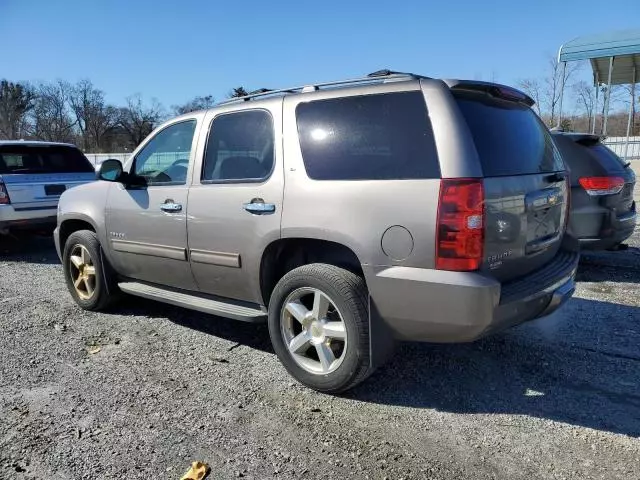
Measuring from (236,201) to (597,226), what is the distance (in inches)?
164

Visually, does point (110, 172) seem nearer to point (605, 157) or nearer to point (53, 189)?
point (53, 189)

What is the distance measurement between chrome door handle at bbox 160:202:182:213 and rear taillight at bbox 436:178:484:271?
2.17 metres

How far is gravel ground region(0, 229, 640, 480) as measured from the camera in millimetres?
2625

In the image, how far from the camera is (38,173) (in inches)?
313

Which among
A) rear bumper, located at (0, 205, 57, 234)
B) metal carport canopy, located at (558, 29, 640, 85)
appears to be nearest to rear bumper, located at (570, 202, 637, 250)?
rear bumper, located at (0, 205, 57, 234)

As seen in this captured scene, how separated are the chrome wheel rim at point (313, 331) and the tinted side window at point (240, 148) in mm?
909

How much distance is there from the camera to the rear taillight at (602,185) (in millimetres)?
5660

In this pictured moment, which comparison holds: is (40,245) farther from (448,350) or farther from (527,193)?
(527,193)

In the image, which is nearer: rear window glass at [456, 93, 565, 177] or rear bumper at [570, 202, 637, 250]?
rear window glass at [456, 93, 565, 177]

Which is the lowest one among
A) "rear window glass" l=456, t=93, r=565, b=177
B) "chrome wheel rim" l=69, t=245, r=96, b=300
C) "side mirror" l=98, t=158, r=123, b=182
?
"chrome wheel rim" l=69, t=245, r=96, b=300

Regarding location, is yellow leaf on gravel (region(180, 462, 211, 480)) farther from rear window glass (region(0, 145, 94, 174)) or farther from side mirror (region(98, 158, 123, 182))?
rear window glass (region(0, 145, 94, 174))

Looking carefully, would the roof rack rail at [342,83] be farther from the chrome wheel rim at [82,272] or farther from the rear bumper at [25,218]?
the rear bumper at [25,218]

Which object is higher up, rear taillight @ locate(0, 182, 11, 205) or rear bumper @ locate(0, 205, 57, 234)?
rear taillight @ locate(0, 182, 11, 205)

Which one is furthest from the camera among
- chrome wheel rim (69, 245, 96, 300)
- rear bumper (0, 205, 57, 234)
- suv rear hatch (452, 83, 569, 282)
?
rear bumper (0, 205, 57, 234)
